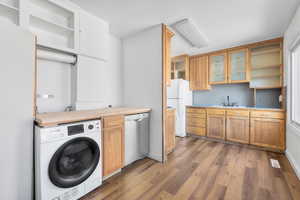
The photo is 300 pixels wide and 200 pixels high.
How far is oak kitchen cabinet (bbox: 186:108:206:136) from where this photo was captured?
360 centimetres

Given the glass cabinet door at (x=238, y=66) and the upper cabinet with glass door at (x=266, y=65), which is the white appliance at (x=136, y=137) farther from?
the upper cabinet with glass door at (x=266, y=65)

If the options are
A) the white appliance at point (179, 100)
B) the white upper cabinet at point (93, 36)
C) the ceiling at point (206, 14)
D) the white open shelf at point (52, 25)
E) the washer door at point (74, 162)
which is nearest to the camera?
the washer door at point (74, 162)

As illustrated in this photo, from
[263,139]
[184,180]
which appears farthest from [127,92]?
[263,139]

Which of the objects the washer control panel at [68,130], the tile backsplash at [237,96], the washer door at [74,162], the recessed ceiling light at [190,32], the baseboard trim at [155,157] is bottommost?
the baseboard trim at [155,157]

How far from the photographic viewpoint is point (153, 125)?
2426 millimetres

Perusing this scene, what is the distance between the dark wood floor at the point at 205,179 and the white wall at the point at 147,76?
458 millimetres

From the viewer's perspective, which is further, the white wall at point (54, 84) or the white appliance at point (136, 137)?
the white appliance at point (136, 137)

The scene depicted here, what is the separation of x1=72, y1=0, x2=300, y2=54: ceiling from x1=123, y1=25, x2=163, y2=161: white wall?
0.21 metres

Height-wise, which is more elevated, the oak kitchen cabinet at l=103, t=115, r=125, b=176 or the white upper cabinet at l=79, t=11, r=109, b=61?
the white upper cabinet at l=79, t=11, r=109, b=61

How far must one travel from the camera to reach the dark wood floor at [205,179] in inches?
60.3

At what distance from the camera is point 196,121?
371 cm

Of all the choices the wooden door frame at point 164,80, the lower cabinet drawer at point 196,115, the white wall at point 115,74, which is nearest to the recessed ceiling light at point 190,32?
the wooden door frame at point 164,80

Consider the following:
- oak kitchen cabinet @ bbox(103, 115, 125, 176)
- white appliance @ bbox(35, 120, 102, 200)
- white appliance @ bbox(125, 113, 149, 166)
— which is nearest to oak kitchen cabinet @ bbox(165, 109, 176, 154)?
white appliance @ bbox(125, 113, 149, 166)

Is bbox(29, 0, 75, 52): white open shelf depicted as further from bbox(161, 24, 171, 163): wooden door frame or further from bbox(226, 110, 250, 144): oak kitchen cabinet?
bbox(226, 110, 250, 144): oak kitchen cabinet
